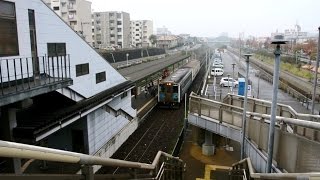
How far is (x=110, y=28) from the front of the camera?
8225 centimetres

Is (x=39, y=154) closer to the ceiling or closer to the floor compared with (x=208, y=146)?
closer to the ceiling

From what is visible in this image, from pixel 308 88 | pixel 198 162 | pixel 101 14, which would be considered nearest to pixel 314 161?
pixel 198 162

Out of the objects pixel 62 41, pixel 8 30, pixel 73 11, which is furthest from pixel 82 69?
pixel 73 11

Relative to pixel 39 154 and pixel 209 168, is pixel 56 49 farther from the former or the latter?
pixel 39 154

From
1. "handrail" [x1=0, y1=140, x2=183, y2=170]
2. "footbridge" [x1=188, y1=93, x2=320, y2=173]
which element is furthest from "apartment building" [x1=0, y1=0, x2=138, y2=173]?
"footbridge" [x1=188, y1=93, x2=320, y2=173]

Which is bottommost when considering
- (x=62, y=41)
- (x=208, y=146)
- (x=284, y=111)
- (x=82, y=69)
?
(x=208, y=146)

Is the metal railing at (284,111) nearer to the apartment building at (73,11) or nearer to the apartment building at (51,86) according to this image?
the apartment building at (51,86)

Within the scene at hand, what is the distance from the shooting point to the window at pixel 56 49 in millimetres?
11834

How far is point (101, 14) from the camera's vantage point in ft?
268

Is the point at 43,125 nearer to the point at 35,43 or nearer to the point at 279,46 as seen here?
the point at 35,43

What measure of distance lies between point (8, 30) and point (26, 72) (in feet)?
5.06

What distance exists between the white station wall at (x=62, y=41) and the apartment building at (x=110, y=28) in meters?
65.6

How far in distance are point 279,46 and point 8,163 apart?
9958 millimetres

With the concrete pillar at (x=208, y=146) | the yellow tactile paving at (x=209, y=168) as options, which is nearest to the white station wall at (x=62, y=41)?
the concrete pillar at (x=208, y=146)
